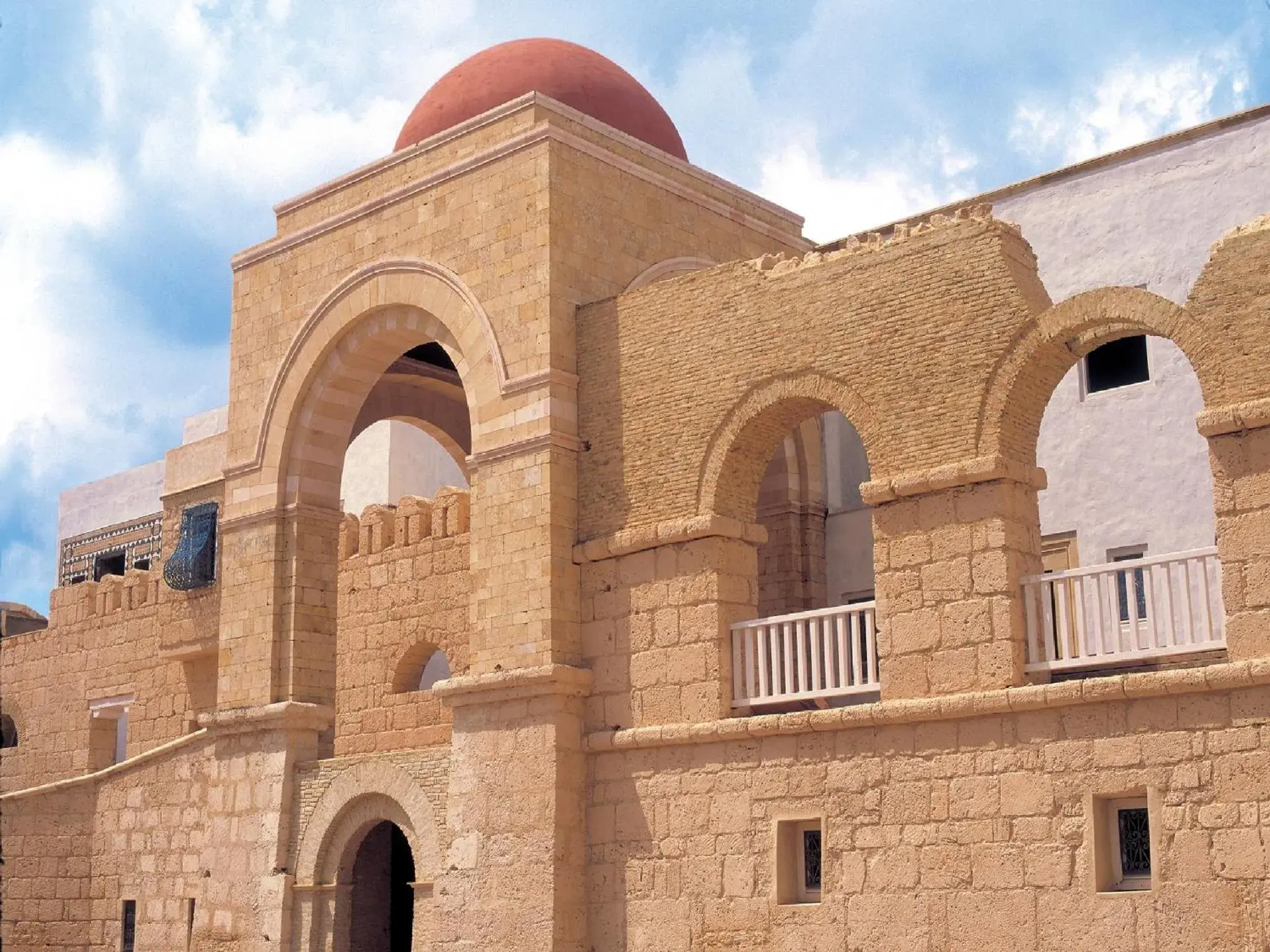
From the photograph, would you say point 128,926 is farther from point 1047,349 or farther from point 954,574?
point 1047,349

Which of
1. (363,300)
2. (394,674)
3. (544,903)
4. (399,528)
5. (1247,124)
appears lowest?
(544,903)

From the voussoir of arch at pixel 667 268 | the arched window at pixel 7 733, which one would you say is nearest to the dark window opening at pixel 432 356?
the voussoir of arch at pixel 667 268

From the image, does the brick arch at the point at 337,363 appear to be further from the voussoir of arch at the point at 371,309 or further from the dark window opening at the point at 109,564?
the dark window opening at the point at 109,564

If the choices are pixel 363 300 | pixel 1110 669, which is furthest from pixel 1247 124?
pixel 363 300

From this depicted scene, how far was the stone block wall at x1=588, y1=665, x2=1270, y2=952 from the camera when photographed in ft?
28.9

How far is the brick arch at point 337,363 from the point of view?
13438 millimetres

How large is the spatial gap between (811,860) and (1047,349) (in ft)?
11.2

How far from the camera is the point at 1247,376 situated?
9.21m

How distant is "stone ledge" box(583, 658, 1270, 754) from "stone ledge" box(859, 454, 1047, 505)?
1.24 metres

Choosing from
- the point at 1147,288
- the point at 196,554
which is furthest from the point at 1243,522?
the point at 196,554

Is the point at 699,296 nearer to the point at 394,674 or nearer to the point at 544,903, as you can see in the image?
the point at 544,903

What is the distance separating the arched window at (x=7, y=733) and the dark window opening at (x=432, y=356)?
832 centimetres

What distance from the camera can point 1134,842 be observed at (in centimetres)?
923

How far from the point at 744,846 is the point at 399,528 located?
254 inches
